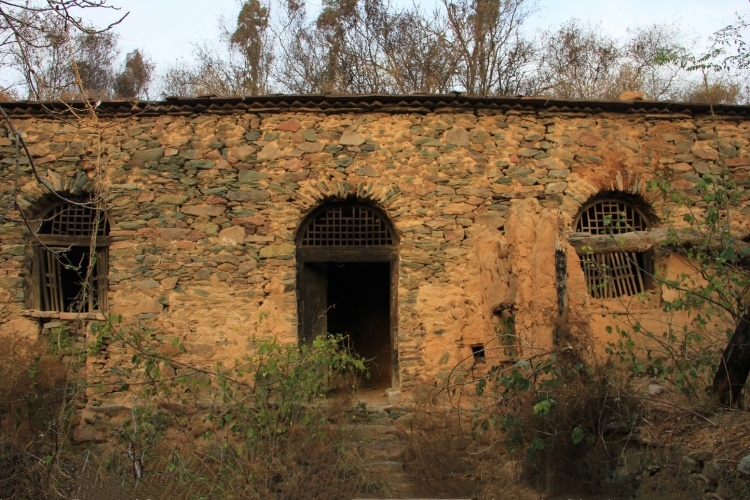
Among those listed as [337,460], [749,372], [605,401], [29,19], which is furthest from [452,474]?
[29,19]

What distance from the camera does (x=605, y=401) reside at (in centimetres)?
575

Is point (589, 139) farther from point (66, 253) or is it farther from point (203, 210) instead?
point (66, 253)

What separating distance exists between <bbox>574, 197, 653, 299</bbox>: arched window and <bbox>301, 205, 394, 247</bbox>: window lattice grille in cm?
237

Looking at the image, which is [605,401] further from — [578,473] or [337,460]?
[337,460]

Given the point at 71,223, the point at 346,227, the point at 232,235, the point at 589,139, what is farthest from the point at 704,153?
the point at 71,223

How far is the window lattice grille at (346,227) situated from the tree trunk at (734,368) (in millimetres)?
4149

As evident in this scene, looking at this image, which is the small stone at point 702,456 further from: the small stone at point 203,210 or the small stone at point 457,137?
the small stone at point 203,210

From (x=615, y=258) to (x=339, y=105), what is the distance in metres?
3.80

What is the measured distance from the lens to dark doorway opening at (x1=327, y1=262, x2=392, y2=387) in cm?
1177

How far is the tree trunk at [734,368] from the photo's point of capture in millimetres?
5258

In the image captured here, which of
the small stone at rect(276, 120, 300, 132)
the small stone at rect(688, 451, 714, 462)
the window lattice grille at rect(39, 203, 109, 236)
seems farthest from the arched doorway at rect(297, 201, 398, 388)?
the small stone at rect(688, 451, 714, 462)

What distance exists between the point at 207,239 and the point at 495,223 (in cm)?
340

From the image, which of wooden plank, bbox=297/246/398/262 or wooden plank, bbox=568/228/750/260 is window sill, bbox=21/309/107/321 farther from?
wooden plank, bbox=568/228/750/260

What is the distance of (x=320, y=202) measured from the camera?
27.8 feet
